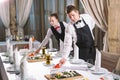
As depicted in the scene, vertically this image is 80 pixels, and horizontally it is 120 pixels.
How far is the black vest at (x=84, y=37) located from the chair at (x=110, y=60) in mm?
336

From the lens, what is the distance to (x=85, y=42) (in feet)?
10.9

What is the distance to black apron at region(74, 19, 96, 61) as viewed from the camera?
329cm

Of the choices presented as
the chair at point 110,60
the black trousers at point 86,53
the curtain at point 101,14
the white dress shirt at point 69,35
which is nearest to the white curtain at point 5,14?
the curtain at point 101,14

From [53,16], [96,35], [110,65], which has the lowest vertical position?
[110,65]

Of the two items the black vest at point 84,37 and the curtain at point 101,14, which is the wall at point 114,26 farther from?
the black vest at point 84,37

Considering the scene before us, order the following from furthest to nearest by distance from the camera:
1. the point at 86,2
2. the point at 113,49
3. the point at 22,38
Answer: the point at 22,38 → the point at 86,2 → the point at 113,49

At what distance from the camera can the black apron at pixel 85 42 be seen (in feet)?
10.8

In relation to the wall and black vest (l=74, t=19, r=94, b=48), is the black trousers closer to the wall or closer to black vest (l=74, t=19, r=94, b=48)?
black vest (l=74, t=19, r=94, b=48)

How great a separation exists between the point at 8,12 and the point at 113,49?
10.5 ft

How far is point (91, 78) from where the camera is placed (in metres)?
2.23

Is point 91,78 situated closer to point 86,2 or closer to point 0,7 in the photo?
point 86,2

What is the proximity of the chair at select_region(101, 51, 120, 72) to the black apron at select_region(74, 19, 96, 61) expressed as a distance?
298mm

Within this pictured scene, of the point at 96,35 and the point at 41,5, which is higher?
the point at 41,5

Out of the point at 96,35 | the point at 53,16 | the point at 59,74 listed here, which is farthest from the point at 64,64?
the point at 96,35
